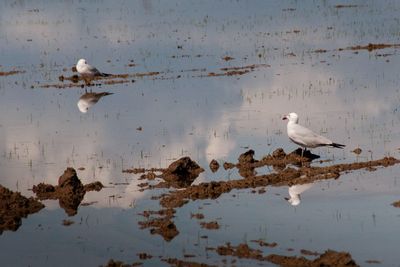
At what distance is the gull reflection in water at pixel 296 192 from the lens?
16.7 metres

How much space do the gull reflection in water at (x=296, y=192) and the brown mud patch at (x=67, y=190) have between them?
4079 millimetres

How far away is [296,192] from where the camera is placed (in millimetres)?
17281

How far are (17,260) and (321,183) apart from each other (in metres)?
6.58

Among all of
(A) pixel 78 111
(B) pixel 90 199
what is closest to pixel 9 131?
(A) pixel 78 111

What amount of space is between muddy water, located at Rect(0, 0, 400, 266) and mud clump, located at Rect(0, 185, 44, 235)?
0.63 feet

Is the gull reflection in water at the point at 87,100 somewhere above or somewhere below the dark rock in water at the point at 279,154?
above

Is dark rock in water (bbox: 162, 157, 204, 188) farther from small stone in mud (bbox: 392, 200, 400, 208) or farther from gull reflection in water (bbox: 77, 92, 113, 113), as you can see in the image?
gull reflection in water (bbox: 77, 92, 113, 113)

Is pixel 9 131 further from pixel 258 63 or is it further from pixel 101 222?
pixel 258 63

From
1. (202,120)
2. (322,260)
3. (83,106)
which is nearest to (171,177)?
(322,260)

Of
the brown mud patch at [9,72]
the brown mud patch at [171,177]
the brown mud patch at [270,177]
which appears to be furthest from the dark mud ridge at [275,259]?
the brown mud patch at [9,72]

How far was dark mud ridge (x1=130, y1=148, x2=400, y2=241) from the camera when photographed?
1698cm

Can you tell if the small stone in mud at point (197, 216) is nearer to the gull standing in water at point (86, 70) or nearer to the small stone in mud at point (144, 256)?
the small stone in mud at point (144, 256)

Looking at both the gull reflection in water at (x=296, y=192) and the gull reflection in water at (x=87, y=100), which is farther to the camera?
the gull reflection in water at (x=87, y=100)

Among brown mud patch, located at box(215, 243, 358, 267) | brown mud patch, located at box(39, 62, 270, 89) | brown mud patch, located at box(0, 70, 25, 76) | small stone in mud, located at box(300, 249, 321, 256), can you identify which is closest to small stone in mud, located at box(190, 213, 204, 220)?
brown mud patch, located at box(215, 243, 358, 267)
